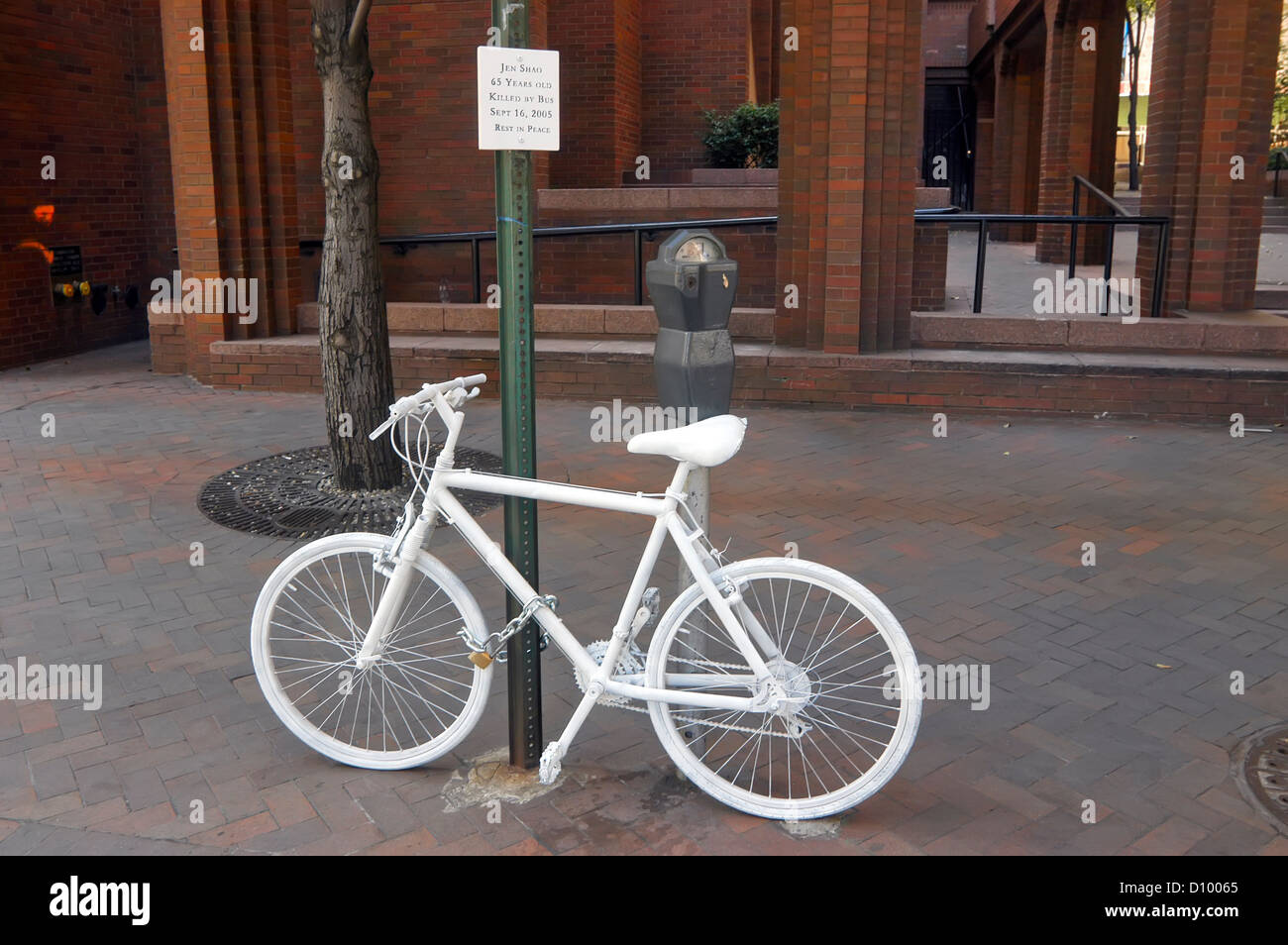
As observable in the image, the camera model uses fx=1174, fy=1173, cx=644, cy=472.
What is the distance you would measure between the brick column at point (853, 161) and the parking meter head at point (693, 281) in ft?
17.3

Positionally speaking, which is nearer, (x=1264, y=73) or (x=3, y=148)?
(x=1264, y=73)

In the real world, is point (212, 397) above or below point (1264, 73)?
below

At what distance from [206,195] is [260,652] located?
7.23 metres

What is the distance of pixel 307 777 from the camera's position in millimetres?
3750

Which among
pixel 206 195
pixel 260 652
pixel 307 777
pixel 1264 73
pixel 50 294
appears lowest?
pixel 307 777

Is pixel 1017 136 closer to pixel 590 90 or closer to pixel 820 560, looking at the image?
pixel 590 90

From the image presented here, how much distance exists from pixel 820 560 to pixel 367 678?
248 centimetres

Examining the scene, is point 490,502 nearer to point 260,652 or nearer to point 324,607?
point 324,607

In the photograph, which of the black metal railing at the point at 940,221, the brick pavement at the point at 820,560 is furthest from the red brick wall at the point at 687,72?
the brick pavement at the point at 820,560

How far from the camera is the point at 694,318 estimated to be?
382cm

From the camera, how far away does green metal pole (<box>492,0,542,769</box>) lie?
11.3ft

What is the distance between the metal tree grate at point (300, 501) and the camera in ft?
21.1

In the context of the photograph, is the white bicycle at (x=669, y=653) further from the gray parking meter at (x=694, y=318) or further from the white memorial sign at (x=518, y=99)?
the white memorial sign at (x=518, y=99)

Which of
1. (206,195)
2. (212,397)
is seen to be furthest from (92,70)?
(212,397)
